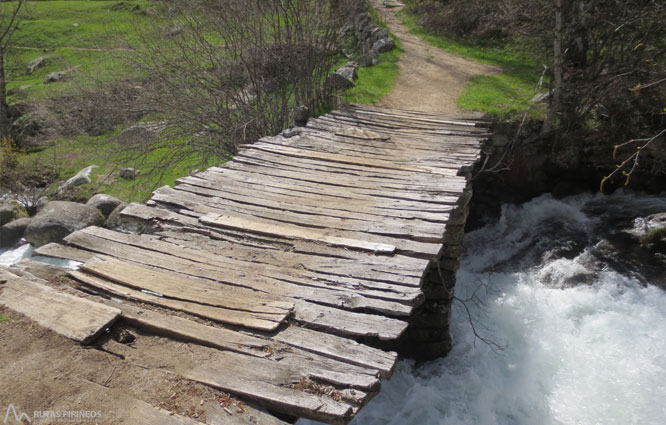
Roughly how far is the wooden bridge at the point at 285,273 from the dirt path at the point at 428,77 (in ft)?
13.2

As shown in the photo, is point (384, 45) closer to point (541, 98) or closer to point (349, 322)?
point (541, 98)

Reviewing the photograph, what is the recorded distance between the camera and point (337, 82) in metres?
11.9

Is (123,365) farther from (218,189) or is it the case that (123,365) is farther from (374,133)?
(374,133)

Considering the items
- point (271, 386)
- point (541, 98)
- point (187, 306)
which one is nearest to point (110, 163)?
point (541, 98)

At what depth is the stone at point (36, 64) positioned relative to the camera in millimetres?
22417

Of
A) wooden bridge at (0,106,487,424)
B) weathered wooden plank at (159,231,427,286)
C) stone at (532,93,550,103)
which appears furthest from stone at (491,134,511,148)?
weathered wooden plank at (159,231,427,286)

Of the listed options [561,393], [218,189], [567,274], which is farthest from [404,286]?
[567,274]

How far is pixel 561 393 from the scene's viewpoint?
6.39m

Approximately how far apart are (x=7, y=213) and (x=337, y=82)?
9.38 meters

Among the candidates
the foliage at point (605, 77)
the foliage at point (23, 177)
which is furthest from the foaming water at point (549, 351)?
the foliage at point (23, 177)

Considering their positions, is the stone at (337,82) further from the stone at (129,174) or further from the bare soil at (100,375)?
the bare soil at (100,375)

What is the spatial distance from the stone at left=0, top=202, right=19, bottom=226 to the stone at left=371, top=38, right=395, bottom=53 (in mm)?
11283

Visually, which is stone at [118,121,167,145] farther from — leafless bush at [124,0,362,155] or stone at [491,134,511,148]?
stone at [491,134,511,148]

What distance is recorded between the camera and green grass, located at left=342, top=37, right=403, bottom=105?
37.7ft
